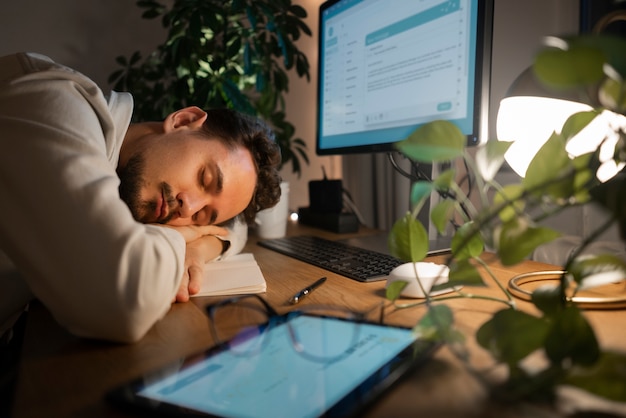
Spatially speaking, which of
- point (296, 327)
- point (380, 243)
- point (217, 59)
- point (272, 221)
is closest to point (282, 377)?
point (296, 327)

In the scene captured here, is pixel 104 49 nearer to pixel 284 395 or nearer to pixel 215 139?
pixel 215 139

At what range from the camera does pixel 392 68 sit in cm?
98

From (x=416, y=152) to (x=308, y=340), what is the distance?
206 millimetres

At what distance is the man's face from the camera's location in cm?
84

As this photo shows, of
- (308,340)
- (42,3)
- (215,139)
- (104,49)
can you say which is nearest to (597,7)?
(215,139)

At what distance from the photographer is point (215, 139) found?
3.10 feet

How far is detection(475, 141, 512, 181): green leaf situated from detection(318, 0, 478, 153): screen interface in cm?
46

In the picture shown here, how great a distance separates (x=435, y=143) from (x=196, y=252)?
1.82 feet

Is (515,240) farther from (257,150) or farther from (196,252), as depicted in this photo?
(257,150)

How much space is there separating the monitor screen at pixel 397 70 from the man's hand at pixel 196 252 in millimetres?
428

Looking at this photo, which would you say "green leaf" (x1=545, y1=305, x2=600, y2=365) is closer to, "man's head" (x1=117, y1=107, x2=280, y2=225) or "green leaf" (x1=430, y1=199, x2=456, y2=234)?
"green leaf" (x1=430, y1=199, x2=456, y2=234)

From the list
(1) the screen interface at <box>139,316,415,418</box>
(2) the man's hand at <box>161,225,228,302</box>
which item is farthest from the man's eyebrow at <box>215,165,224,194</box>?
(1) the screen interface at <box>139,316,415,418</box>

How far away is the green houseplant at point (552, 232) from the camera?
0.25 meters

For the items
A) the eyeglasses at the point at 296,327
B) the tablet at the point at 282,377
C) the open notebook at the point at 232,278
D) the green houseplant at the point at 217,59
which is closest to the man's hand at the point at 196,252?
the open notebook at the point at 232,278
